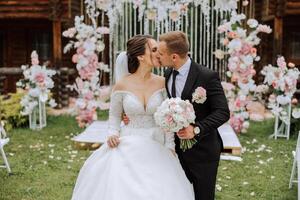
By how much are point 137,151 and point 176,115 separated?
60 cm

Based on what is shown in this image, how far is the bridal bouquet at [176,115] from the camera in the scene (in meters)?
3.31

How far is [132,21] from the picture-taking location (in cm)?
1051

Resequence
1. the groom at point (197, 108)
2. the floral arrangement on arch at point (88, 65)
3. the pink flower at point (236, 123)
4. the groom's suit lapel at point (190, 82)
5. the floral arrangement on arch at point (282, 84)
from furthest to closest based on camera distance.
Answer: the floral arrangement on arch at point (88, 65)
the pink flower at point (236, 123)
the floral arrangement on arch at point (282, 84)
the groom's suit lapel at point (190, 82)
the groom at point (197, 108)

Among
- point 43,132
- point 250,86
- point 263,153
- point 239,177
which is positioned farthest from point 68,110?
point 239,177

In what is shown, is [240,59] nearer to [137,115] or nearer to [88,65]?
[88,65]

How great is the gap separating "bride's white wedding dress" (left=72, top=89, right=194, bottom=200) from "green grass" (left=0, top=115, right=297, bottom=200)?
2124 mm

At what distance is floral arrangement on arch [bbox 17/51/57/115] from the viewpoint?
9.95 m

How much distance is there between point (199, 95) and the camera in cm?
348

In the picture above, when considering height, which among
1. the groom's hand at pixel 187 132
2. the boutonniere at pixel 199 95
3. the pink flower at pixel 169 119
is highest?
the boutonniere at pixel 199 95

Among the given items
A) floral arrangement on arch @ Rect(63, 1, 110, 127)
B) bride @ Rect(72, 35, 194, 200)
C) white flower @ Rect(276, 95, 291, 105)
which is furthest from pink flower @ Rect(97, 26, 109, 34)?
bride @ Rect(72, 35, 194, 200)

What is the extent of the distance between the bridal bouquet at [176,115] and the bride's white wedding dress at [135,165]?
1.37 feet

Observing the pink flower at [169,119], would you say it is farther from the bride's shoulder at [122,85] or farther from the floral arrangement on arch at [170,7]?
the floral arrangement on arch at [170,7]

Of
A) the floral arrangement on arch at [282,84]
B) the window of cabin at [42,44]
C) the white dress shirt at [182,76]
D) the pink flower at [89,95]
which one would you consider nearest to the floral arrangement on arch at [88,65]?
the pink flower at [89,95]

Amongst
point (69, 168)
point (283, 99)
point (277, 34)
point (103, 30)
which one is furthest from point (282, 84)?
point (69, 168)
